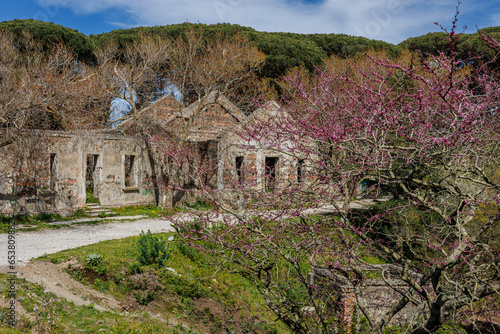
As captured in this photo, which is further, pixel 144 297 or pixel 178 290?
pixel 178 290

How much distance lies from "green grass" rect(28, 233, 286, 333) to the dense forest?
1928 cm

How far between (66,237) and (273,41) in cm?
2728

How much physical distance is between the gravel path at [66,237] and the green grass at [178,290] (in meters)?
0.87

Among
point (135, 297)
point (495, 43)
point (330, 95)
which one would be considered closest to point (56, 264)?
point (135, 297)

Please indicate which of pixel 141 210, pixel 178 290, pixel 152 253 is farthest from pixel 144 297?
pixel 141 210

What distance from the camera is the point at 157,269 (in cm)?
888

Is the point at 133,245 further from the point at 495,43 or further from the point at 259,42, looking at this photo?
the point at 259,42

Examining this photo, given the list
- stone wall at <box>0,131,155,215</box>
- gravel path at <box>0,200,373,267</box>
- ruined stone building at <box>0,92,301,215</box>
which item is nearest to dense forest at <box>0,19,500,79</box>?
ruined stone building at <box>0,92,301,215</box>

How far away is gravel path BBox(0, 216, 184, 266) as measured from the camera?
947cm

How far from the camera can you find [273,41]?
34.5m

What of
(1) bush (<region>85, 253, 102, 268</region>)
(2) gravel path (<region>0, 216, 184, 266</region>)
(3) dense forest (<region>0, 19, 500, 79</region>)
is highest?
(3) dense forest (<region>0, 19, 500, 79</region>)

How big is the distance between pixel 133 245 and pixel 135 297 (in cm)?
234

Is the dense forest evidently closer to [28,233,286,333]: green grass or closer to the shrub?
[28,233,286,333]: green grass

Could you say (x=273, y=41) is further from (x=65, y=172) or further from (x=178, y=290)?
(x=178, y=290)
